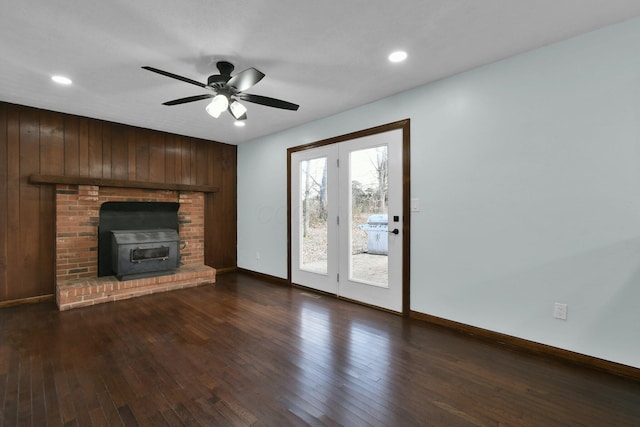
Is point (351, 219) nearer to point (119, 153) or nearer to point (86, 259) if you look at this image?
point (119, 153)

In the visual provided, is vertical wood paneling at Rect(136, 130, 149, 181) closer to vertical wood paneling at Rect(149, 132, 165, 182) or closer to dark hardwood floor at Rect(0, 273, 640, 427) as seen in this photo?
vertical wood paneling at Rect(149, 132, 165, 182)

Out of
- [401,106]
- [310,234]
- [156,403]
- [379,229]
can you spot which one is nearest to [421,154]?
[401,106]

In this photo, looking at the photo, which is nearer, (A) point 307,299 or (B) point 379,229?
(B) point 379,229

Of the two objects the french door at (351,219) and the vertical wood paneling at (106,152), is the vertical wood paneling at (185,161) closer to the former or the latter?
the vertical wood paneling at (106,152)

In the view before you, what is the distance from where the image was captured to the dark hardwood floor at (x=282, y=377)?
65.6 inches

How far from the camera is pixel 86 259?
4.02m

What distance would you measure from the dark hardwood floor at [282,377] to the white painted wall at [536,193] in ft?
1.12

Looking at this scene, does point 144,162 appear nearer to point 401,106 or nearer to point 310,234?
point 310,234

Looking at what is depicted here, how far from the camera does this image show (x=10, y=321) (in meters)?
3.07

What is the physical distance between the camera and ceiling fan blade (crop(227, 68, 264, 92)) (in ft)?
7.52

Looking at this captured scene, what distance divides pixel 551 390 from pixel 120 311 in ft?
13.1

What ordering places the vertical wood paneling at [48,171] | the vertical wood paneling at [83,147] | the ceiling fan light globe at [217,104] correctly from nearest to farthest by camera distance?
1. the ceiling fan light globe at [217,104]
2. the vertical wood paneling at [48,171]
3. the vertical wood paneling at [83,147]

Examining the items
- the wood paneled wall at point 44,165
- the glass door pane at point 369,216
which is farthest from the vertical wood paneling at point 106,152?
the glass door pane at point 369,216

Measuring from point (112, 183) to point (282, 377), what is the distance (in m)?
3.66
